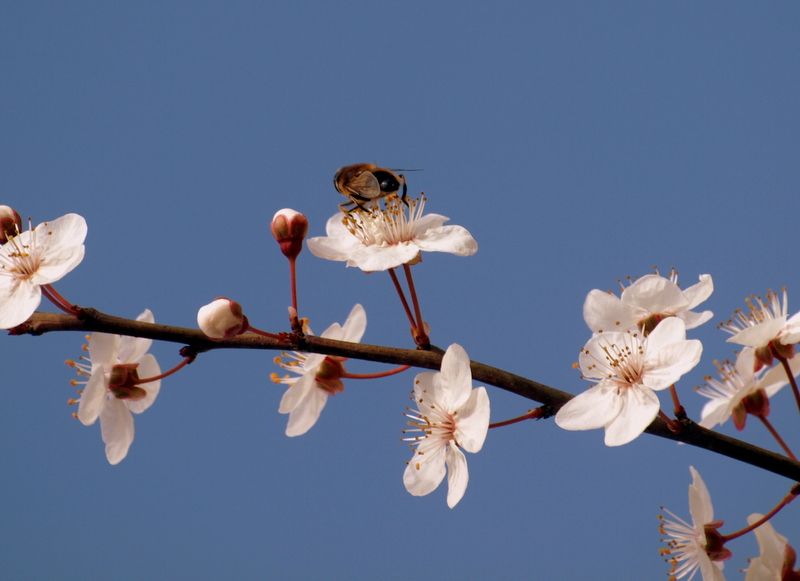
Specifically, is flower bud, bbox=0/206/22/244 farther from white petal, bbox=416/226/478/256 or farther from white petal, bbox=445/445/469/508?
white petal, bbox=445/445/469/508

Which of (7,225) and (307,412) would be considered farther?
(307,412)

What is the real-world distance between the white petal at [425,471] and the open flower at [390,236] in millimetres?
350

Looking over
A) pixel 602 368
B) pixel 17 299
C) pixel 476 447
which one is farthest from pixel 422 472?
pixel 17 299

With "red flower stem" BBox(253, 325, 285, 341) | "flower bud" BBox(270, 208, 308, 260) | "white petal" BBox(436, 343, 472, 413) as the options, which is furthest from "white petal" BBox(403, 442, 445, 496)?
"flower bud" BBox(270, 208, 308, 260)

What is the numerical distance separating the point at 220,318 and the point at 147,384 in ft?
1.52

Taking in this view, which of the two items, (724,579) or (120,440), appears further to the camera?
(120,440)

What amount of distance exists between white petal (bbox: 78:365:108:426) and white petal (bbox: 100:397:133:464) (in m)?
0.07

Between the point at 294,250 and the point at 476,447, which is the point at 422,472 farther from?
the point at 294,250

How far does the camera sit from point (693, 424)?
1143mm

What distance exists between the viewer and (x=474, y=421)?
1.18m

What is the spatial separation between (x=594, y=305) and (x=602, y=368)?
0.17 meters

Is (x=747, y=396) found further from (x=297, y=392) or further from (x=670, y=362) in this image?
(x=297, y=392)

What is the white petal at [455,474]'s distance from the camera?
119 centimetres

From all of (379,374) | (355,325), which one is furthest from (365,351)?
(355,325)
